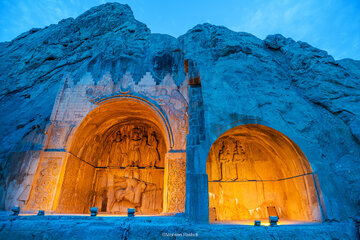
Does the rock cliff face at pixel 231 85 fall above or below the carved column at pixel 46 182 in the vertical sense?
above

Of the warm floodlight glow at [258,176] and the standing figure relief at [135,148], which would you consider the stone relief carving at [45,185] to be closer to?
the standing figure relief at [135,148]

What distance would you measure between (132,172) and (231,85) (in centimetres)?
718

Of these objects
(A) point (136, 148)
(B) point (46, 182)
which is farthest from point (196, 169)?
(B) point (46, 182)

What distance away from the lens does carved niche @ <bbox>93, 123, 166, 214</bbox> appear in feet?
32.9

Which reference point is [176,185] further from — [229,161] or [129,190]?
[129,190]

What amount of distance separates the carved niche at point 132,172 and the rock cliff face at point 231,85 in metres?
3.73

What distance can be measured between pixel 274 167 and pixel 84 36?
14565mm

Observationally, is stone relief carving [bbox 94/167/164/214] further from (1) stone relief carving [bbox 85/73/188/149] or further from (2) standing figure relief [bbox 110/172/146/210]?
(1) stone relief carving [bbox 85/73/188/149]

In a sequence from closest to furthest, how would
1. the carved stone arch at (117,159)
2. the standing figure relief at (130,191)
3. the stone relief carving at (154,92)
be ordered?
the stone relief carving at (154,92) → the carved stone arch at (117,159) → the standing figure relief at (130,191)

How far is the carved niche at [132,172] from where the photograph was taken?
1002cm

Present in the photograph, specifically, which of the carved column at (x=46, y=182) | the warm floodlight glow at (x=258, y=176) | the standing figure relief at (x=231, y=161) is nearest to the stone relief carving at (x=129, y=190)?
the carved column at (x=46, y=182)

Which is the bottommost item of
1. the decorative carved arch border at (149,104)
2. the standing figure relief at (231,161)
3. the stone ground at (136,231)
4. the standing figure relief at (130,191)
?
the stone ground at (136,231)

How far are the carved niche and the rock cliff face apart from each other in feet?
12.2

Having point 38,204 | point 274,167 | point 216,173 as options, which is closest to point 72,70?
point 38,204
